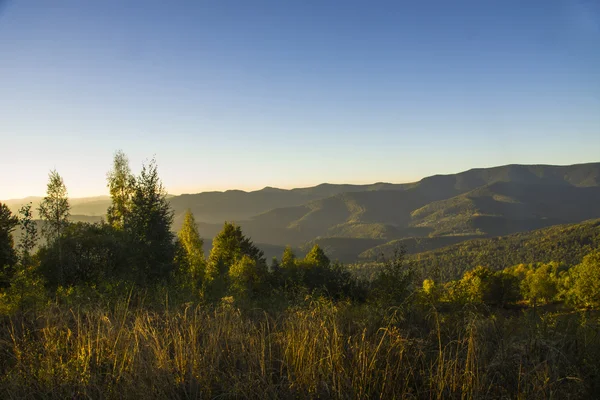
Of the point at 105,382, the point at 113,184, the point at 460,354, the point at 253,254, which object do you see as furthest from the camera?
the point at 253,254

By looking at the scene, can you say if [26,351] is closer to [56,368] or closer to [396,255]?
[56,368]

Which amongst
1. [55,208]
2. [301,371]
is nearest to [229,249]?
[55,208]

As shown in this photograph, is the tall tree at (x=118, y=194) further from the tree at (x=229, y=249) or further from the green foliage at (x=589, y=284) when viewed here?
the green foliage at (x=589, y=284)

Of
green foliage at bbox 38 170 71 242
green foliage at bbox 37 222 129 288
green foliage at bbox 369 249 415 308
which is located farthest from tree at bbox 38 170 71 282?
green foliage at bbox 369 249 415 308

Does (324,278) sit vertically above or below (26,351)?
below

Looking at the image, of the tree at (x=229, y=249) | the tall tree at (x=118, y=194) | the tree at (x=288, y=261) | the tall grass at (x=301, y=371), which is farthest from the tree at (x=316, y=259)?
the tall grass at (x=301, y=371)

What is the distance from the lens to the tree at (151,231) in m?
18.5

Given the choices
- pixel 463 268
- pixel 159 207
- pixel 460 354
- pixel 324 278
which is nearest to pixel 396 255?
pixel 460 354

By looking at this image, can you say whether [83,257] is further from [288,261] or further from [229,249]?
[288,261]

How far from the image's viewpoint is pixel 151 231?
2000cm

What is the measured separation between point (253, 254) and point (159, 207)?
25.5 metres

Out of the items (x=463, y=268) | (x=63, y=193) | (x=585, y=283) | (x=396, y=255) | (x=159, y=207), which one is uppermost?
(x=63, y=193)

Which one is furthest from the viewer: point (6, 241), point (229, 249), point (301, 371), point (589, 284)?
point (229, 249)

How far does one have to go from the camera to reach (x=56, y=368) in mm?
3027
